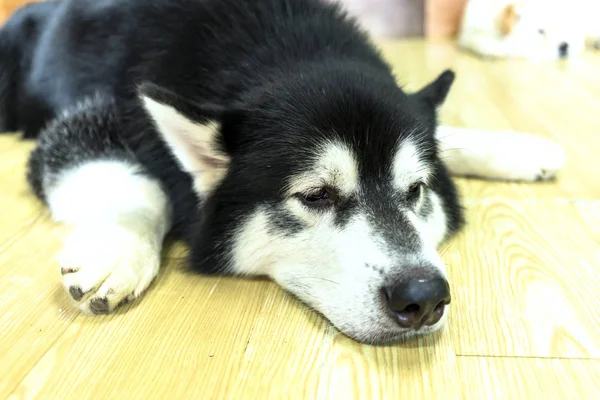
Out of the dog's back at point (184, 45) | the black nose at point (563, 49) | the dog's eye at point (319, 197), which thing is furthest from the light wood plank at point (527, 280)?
the black nose at point (563, 49)

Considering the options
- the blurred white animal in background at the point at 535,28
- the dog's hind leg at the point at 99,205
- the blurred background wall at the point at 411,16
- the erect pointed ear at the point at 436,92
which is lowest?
the blurred background wall at the point at 411,16

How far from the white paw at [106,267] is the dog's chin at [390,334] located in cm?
64

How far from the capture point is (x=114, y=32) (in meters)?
2.35

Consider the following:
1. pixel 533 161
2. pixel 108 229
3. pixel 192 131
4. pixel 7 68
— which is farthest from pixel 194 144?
pixel 7 68

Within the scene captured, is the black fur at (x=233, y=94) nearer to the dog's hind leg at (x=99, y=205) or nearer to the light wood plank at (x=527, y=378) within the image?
the dog's hind leg at (x=99, y=205)

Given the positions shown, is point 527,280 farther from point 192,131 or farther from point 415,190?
point 192,131

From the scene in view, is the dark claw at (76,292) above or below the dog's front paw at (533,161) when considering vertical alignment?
above

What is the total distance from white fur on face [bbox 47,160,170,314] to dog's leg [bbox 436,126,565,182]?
126 centimetres

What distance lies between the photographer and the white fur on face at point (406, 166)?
5.09ft

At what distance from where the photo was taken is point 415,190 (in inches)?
64.9

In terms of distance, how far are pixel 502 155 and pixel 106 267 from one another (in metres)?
1.69

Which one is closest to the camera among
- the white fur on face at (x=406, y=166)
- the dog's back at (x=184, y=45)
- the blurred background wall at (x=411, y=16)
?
the white fur on face at (x=406, y=166)

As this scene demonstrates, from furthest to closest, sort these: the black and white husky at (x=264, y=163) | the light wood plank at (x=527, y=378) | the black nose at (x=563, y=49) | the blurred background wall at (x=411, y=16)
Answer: the blurred background wall at (x=411, y=16) < the black nose at (x=563, y=49) < the black and white husky at (x=264, y=163) < the light wood plank at (x=527, y=378)

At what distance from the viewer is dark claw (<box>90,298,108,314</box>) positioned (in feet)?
4.97
